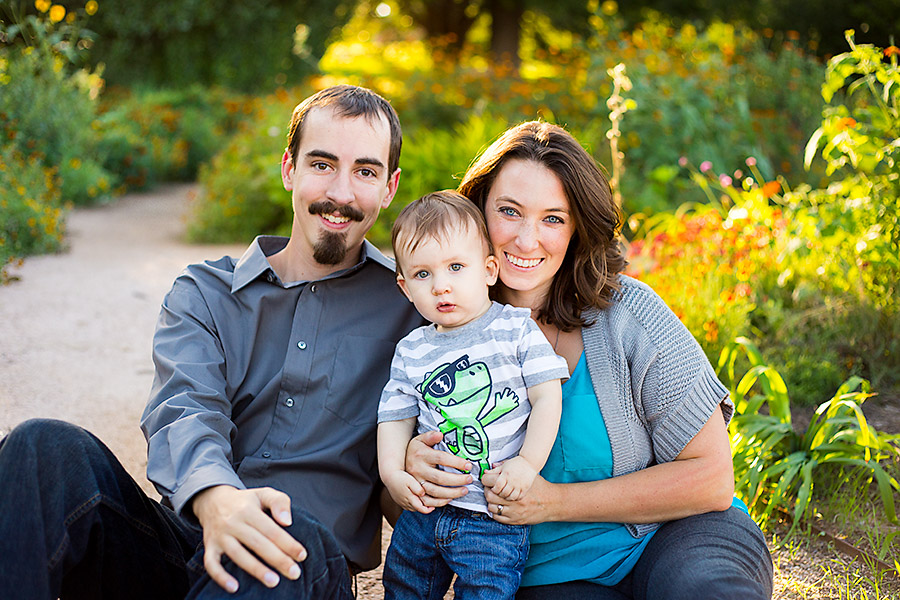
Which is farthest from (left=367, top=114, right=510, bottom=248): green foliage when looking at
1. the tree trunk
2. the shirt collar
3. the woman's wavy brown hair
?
the tree trunk

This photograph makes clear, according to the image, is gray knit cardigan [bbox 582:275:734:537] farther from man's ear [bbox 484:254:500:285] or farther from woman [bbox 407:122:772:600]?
man's ear [bbox 484:254:500:285]

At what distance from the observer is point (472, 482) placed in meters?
1.97

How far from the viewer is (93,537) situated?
1844 mm

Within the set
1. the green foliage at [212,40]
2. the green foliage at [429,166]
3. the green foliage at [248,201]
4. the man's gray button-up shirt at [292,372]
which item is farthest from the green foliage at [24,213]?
the green foliage at [212,40]

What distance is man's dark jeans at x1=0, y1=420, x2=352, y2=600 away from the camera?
1657 millimetres

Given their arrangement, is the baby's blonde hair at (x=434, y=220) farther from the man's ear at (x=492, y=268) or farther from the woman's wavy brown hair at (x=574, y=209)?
the woman's wavy brown hair at (x=574, y=209)

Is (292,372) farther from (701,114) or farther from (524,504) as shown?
(701,114)

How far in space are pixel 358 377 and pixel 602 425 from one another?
2.20 ft

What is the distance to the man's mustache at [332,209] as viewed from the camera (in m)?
2.25

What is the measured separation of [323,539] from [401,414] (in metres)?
0.42

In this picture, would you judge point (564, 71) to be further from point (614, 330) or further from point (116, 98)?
point (614, 330)

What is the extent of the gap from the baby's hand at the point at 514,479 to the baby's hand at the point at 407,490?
0.18m

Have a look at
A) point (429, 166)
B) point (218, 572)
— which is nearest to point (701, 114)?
point (429, 166)

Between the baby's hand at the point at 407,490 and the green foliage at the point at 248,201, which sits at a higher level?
the baby's hand at the point at 407,490
